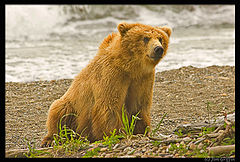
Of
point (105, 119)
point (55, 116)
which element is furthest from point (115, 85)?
point (55, 116)

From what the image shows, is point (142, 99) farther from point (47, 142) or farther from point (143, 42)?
point (47, 142)

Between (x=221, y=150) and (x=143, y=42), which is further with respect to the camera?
(x=143, y=42)

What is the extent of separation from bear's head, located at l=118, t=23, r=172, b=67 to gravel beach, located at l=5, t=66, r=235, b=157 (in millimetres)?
1234

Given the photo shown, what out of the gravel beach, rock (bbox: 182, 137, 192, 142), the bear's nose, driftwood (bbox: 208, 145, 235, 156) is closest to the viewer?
driftwood (bbox: 208, 145, 235, 156)

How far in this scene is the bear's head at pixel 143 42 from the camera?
3936mm

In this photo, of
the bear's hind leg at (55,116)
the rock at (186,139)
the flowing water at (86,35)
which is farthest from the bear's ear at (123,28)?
the flowing water at (86,35)

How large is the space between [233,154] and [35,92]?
16.9 feet

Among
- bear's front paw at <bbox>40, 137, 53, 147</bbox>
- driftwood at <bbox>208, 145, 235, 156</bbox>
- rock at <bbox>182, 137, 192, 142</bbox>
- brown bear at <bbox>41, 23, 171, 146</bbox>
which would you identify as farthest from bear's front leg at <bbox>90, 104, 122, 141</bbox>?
driftwood at <bbox>208, 145, 235, 156</bbox>

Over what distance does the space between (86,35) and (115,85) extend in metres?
11.0

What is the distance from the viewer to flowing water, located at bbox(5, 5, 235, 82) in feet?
32.6

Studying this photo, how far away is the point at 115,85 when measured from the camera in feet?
13.6

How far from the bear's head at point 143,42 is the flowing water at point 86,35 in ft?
15.8

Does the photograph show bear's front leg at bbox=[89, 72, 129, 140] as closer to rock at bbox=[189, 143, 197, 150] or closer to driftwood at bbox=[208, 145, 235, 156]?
rock at bbox=[189, 143, 197, 150]

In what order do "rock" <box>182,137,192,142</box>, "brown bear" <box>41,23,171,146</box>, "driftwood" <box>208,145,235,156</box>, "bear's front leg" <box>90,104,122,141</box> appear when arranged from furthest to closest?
"bear's front leg" <box>90,104,122,141</box>
"brown bear" <box>41,23,171,146</box>
"rock" <box>182,137,192,142</box>
"driftwood" <box>208,145,235,156</box>
